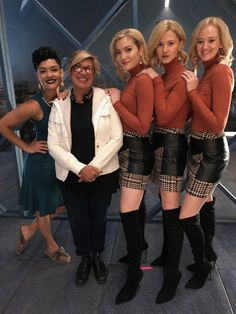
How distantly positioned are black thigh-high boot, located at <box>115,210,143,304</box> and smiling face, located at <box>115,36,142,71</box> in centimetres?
86

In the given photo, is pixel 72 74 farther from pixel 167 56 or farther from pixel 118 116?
pixel 167 56

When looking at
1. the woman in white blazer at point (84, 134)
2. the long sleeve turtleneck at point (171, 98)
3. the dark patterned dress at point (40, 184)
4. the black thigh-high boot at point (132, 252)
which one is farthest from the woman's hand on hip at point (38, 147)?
the long sleeve turtleneck at point (171, 98)

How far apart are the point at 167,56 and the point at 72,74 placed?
524 mm

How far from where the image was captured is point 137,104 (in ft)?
4.90

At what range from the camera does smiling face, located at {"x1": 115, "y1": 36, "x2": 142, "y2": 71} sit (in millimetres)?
1470

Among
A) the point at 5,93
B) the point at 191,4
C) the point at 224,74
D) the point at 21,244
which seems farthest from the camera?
the point at 191,4

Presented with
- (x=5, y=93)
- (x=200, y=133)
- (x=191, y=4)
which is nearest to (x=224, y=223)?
(x=200, y=133)

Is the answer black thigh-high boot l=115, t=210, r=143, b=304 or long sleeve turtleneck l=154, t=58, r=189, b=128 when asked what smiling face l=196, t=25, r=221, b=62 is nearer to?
long sleeve turtleneck l=154, t=58, r=189, b=128

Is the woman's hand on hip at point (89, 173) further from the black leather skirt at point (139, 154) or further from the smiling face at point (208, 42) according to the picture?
the smiling face at point (208, 42)

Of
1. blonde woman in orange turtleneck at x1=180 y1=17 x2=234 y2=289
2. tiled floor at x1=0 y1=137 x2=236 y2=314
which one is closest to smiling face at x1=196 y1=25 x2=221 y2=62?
blonde woman in orange turtleneck at x1=180 y1=17 x2=234 y2=289

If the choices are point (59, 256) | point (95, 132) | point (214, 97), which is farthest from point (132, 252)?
point (214, 97)

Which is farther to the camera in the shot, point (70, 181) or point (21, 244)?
point (21, 244)

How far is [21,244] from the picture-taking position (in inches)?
87.9

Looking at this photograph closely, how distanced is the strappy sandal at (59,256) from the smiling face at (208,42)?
170 centimetres
